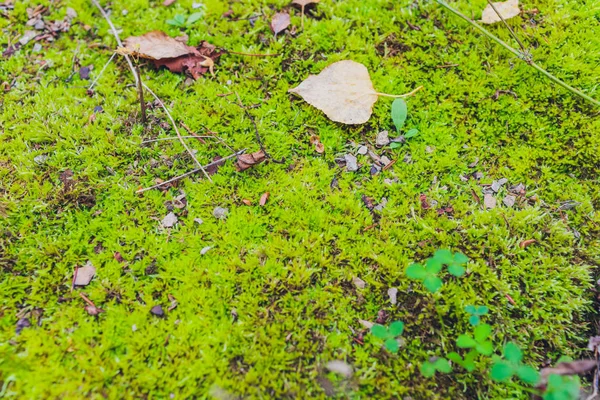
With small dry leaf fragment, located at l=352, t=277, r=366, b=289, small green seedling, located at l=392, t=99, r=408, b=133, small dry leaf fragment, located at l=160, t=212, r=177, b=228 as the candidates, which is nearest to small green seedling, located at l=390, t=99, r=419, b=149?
small green seedling, located at l=392, t=99, r=408, b=133

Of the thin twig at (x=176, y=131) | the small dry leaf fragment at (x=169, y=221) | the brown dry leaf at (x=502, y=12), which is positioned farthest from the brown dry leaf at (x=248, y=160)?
the brown dry leaf at (x=502, y=12)

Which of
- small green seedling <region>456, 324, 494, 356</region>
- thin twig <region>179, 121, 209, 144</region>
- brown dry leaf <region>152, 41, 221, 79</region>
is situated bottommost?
small green seedling <region>456, 324, 494, 356</region>

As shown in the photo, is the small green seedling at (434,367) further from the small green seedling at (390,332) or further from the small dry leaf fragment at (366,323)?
the small dry leaf fragment at (366,323)

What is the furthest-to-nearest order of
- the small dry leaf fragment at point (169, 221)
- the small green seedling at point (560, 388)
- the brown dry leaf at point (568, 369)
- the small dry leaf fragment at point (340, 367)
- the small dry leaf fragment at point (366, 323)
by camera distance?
1. the small dry leaf fragment at point (169, 221)
2. the small dry leaf fragment at point (366, 323)
3. the small dry leaf fragment at point (340, 367)
4. the brown dry leaf at point (568, 369)
5. the small green seedling at point (560, 388)

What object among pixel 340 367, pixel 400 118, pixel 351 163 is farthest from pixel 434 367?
pixel 400 118

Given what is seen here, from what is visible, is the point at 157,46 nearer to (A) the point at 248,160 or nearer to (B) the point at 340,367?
(A) the point at 248,160

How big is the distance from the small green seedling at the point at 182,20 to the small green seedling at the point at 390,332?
279cm

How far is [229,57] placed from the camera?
3.34m

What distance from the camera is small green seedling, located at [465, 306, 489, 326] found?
2.37 metres

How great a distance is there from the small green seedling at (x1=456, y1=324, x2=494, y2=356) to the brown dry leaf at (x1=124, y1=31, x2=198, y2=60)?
277cm

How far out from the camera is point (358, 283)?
102 inches

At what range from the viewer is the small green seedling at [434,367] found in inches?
88.2

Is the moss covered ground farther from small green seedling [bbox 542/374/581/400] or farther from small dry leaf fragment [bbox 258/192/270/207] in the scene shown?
small green seedling [bbox 542/374/581/400]

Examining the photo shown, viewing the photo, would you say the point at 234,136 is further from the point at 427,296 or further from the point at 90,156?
the point at 427,296
